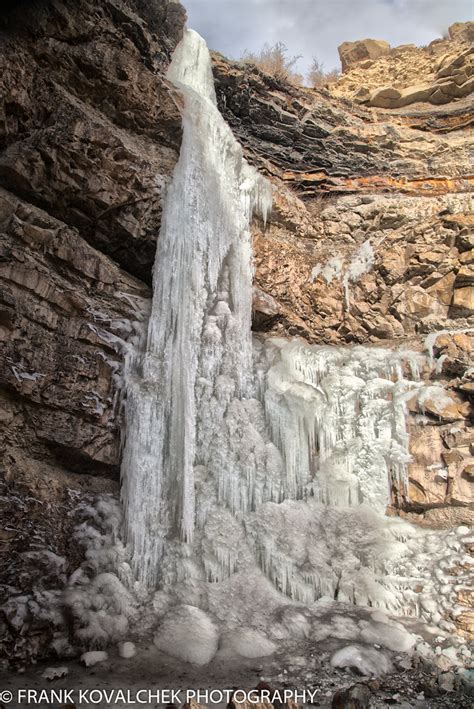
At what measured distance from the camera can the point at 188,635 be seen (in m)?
5.73

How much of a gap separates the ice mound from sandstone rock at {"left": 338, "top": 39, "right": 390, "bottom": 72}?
55.4 ft

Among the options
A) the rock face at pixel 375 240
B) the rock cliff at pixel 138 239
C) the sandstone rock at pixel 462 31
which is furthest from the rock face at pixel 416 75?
the rock face at pixel 375 240

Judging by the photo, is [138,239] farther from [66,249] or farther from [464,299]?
[464,299]

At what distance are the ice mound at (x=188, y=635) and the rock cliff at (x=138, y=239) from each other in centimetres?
125

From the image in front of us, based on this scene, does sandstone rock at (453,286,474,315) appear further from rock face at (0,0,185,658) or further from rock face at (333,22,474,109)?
rock face at (333,22,474,109)

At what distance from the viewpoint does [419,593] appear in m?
6.56

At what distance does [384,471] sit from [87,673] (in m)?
4.78

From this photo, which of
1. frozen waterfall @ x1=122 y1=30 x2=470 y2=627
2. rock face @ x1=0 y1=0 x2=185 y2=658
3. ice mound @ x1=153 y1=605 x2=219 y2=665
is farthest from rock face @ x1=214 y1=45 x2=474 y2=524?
ice mound @ x1=153 y1=605 x2=219 y2=665

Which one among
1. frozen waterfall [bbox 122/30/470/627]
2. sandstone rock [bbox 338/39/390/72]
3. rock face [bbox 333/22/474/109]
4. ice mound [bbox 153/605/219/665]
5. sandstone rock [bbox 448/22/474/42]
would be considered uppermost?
sandstone rock [bbox 338/39/390/72]

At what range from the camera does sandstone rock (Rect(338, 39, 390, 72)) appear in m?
16.9

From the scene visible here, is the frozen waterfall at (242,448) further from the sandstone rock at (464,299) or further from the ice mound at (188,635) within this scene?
the sandstone rock at (464,299)

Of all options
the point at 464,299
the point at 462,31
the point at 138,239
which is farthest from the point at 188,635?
the point at 462,31

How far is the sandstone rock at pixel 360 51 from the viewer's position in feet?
55.5

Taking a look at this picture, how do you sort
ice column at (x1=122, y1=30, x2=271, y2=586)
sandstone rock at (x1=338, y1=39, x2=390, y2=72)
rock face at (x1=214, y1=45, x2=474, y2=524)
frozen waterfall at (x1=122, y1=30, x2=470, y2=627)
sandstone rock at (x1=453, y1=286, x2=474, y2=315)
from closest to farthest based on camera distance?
frozen waterfall at (x1=122, y1=30, x2=470, y2=627), ice column at (x1=122, y1=30, x2=271, y2=586), rock face at (x1=214, y1=45, x2=474, y2=524), sandstone rock at (x1=453, y1=286, x2=474, y2=315), sandstone rock at (x1=338, y1=39, x2=390, y2=72)
